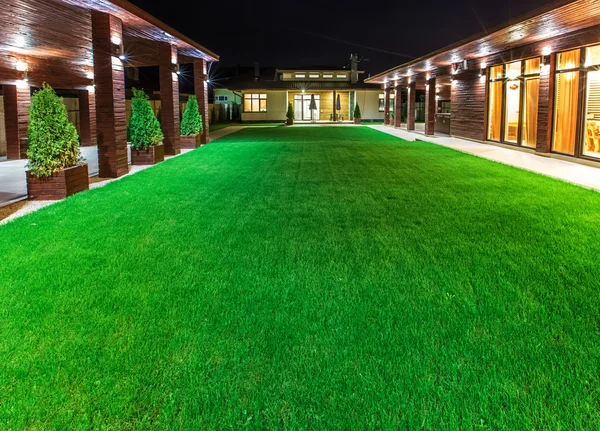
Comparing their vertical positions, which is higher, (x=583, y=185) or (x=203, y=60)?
(x=203, y=60)

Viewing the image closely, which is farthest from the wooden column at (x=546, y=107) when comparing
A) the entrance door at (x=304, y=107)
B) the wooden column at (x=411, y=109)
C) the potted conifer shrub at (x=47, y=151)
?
the entrance door at (x=304, y=107)

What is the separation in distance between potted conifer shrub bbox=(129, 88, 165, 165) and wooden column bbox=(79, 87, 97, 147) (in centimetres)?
791

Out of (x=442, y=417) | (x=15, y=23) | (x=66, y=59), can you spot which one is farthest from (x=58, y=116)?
(x=66, y=59)

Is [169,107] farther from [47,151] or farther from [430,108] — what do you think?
[430,108]

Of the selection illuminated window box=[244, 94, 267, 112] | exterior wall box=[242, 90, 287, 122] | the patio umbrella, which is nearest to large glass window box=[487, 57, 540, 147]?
the patio umbrella

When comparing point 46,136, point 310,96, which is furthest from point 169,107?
point 310,96

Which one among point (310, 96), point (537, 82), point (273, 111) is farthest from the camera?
point (310, 96)

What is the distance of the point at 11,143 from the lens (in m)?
16.7

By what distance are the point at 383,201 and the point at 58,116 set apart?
5447mm

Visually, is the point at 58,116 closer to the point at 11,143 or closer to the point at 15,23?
the point at 15,23

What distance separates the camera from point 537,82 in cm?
1605

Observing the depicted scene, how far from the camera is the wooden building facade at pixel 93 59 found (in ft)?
37.0

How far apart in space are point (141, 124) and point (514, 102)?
1133 centimetres

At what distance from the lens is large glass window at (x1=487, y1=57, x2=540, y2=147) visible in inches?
646
